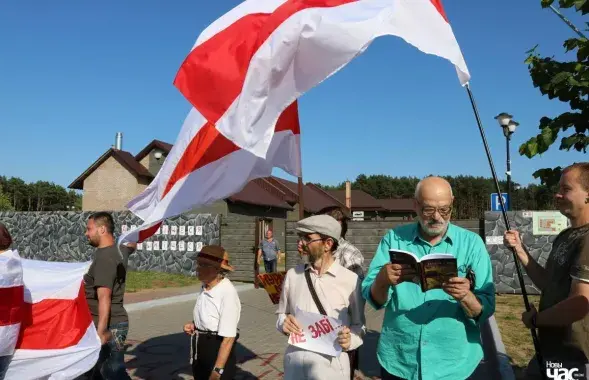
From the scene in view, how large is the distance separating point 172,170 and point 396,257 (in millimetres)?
2543

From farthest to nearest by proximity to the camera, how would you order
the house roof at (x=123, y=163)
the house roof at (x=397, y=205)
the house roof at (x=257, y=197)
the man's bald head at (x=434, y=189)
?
the house roof at (x=397, y=205), the house roof at (x=123, y=163), the house roof at (x=257, y=197), the man's bald head at (x=434, y=189)

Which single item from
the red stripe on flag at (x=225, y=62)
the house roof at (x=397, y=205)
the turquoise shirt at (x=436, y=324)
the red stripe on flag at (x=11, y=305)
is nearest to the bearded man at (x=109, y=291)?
the red stripe on flag at (x=11, y=305)

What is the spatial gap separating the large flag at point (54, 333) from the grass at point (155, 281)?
37.5ft

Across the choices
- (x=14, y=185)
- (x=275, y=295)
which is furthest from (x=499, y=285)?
(x=14, y=185)

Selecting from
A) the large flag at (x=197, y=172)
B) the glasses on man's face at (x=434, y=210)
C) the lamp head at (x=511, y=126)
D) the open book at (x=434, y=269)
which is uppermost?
the lamp head at (x=511, y=126)

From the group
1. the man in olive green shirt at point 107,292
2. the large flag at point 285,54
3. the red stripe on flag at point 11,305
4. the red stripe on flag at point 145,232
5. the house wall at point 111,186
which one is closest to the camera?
the large flag at point 285,54

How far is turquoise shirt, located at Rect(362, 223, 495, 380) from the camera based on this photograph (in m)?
2.88

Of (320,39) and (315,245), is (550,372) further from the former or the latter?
(320,39)

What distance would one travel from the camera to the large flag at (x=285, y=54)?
3.54 metres

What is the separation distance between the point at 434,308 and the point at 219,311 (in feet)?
6.87

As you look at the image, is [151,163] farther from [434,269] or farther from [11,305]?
[434,269]

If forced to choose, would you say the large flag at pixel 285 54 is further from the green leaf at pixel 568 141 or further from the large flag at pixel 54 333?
the large flag at pixel 54 333

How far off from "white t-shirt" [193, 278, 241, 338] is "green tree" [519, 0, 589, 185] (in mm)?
2614

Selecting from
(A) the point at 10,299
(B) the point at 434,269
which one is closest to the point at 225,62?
(B) the point at 434,269
